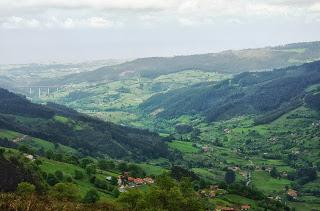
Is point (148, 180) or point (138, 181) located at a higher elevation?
point (138, 181)

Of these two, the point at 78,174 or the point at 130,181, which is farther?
the point at 130,181

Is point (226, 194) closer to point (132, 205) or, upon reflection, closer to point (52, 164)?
point (52, 164)

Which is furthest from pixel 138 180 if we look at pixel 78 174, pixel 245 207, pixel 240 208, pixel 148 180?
pixel 245 207

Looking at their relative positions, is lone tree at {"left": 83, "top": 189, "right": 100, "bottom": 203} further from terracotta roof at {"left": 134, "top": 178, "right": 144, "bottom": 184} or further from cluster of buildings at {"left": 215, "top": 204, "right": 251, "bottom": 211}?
terracotta roof at {"left": 134, "top": 178, "right": 144, "bottom": 184}

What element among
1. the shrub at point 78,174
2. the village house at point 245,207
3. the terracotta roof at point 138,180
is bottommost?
the village house at point 245,207

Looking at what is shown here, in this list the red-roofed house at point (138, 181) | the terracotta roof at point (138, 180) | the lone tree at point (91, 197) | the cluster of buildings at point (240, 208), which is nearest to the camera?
the lone tree at point (91, 197)

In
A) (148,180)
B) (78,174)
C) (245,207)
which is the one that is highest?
(78,174)

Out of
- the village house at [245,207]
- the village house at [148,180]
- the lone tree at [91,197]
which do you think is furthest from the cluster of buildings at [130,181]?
the lone tree at [91,197]

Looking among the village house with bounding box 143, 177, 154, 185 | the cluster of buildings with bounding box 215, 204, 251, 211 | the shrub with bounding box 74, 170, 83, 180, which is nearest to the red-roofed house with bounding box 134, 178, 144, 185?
the village house with bounding box 143, 177, 154, 185

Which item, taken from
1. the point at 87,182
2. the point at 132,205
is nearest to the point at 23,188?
the point at 132,205

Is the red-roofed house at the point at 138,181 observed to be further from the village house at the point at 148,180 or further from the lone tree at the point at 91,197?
the lone tree at the point at 91,197

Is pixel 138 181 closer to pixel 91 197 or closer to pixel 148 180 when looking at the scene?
pixel 148 180

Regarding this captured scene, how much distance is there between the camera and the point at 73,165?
177 m

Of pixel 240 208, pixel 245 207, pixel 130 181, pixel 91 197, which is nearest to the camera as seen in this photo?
pixel 91 197
